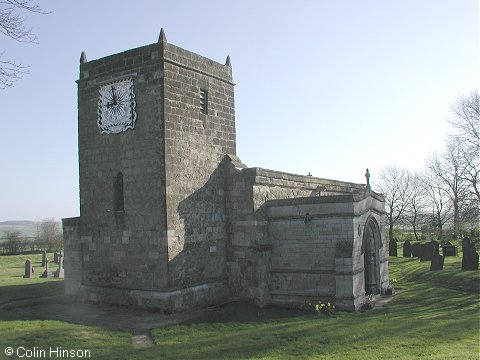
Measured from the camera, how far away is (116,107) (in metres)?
17.1

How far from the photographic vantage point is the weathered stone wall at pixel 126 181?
15875 mm

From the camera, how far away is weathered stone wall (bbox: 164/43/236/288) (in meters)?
16.1

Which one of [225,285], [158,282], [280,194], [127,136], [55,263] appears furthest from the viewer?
[55,263]

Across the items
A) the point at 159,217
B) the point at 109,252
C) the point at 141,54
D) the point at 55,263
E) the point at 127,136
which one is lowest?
the point at 55,263

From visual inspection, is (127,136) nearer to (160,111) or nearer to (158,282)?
(160,111)

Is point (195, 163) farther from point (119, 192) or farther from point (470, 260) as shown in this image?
point (470, 260)

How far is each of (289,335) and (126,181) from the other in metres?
7.73

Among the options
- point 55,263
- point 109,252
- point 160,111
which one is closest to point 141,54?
point 160,111

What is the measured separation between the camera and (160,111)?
15922 millimetres

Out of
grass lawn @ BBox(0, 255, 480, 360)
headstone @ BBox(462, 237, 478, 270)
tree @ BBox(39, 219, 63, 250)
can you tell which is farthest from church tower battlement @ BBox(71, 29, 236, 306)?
tree @ BBox(39, 219, 63, 250)

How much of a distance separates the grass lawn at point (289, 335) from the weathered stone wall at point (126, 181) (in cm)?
298

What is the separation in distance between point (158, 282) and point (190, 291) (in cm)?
127

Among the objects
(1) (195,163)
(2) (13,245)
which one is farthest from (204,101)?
(2) (13,245)

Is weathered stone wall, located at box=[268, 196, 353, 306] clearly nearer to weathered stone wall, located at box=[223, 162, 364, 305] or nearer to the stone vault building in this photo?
the stone vault building
